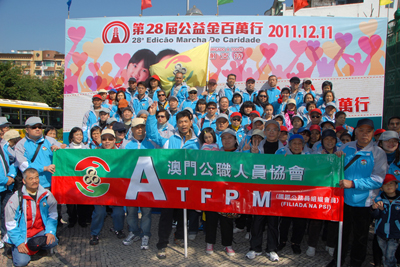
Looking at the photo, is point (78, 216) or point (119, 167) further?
point (78, 216)

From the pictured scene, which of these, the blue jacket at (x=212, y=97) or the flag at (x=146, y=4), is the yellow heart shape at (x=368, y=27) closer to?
the blue jacket at (x=212, y=97)

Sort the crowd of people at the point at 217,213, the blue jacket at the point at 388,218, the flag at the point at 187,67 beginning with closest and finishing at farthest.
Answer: the blue jacket at the point at 388,218, the crowd of people at the point at 217,213, the flag at the point at 187,67

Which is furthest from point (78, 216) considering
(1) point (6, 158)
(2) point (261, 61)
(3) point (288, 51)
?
(3) point (288, 51)

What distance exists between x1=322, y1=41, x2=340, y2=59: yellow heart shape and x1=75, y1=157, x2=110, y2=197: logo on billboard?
688cm

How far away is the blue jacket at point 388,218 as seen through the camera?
3350 mm

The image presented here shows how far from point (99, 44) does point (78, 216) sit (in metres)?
5.56

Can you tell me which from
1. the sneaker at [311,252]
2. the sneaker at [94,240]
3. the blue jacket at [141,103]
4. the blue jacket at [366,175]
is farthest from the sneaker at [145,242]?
the blue jacket at [141,103]

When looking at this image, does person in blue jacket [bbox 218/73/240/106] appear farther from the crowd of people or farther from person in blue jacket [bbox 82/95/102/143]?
person in blue jacket [bbox 82/95/102/143]

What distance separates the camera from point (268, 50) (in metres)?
8.30

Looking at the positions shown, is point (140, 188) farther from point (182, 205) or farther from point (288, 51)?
point (288, 51)

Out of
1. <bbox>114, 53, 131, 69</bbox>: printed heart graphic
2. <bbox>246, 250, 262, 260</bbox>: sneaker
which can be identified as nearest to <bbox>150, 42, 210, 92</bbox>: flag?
<bbox>114, 53, 131, 69</bbox>: printed heart graphic

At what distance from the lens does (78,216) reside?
5047mm

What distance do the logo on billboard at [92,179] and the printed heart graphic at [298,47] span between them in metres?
6.38

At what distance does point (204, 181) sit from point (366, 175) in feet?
6.40
